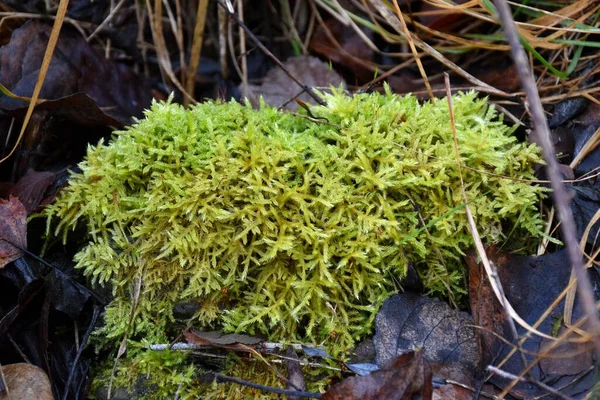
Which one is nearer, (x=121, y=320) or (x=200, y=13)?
(x=121, y=320)

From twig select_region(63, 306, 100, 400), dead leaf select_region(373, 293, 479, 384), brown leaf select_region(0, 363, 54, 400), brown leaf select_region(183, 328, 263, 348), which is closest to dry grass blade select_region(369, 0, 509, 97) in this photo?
dead leaf select_region(373, 293, 479, 384)

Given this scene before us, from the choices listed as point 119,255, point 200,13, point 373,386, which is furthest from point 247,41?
point 373,386

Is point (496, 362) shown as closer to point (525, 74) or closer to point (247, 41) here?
point (525, 74)

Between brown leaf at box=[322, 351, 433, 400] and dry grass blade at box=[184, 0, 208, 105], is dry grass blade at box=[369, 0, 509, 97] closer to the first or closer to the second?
dry grass blade at box=[184, 0, 208, 105]

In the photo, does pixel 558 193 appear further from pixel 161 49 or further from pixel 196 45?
pixel 161 49

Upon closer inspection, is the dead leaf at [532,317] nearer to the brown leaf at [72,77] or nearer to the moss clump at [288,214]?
the moss clump at [288,214]

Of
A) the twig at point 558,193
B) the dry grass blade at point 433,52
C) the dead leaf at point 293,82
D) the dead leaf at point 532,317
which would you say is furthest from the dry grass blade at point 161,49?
the twig at point 558,193
